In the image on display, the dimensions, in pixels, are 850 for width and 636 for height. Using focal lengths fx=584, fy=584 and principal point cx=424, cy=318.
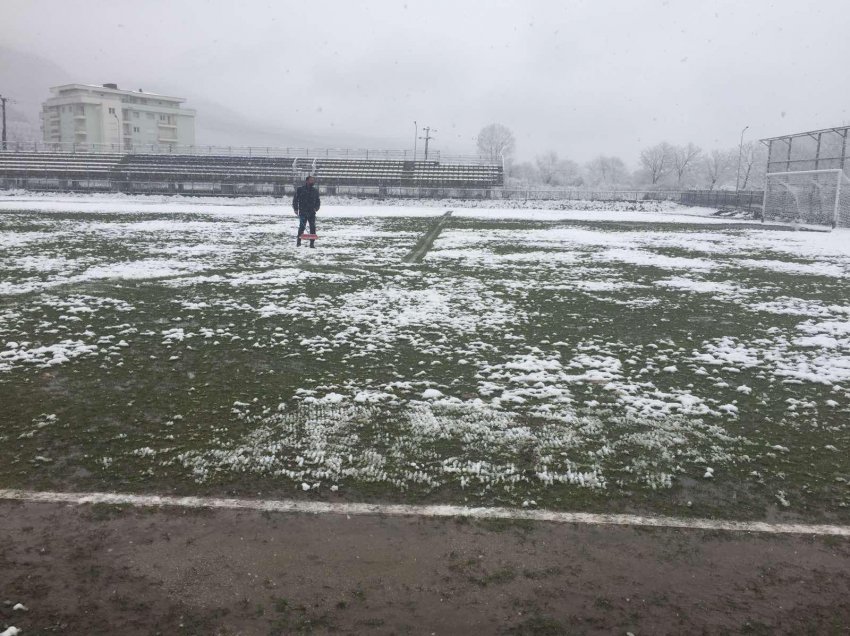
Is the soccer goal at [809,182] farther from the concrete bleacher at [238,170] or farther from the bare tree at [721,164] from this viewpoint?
the bare tree at [721,164]

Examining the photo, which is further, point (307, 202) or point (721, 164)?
point (721, 164)

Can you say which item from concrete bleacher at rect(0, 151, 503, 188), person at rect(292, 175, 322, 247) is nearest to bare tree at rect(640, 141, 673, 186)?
concrete bleacher at rect(0, 151, 503, 188)

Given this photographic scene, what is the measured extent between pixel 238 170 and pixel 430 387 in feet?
153

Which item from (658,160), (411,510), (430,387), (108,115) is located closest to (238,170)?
A: (430,387)

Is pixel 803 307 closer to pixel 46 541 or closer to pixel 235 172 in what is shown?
pixel 46 541

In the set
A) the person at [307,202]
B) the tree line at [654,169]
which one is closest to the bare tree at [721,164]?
the tree line at [654,169]

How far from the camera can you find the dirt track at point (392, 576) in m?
2.17

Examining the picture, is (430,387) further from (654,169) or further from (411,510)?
(654,169)

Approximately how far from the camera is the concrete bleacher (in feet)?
144

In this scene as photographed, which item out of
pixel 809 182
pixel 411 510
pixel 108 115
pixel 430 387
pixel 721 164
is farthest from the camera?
pixel 721 164

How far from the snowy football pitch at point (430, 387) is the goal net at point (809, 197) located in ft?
62.9

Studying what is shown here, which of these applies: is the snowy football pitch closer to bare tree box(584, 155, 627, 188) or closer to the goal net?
the goal net

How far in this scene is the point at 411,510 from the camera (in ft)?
9.54

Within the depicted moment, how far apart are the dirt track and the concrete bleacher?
42.1 m
